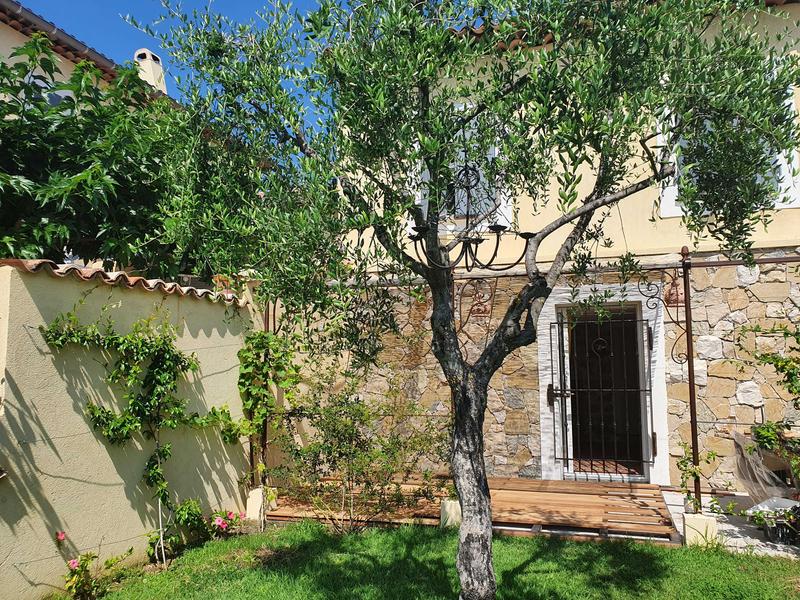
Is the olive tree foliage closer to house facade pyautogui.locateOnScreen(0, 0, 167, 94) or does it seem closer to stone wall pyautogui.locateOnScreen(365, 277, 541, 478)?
stone wall pyautogui.locateOnScreen(365, 277, 541, 478)

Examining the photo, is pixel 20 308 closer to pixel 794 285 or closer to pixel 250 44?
pixel 250 44

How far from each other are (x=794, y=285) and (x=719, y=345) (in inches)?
44.4

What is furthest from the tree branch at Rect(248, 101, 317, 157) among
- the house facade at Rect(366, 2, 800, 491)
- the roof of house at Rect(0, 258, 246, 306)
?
the house facade at Rect(366, 2, 800, 491)

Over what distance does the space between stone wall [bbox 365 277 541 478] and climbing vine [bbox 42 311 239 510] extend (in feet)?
9.53

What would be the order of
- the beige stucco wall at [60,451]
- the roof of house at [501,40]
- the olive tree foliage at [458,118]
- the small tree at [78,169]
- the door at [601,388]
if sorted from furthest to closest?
the door at [601,388] → the small tree at [78,169] → the beige stucco wall at [60,451] → the roof of house at [501,40] → the olive tree foliage at [458,118]

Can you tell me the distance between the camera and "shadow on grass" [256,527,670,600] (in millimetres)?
4562

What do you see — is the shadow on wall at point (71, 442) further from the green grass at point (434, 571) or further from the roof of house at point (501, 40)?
the roof of house at point (501, 40)

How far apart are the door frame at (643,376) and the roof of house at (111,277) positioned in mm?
3979

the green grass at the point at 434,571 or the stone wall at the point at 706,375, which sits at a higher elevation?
the stone wall at the point at 706,375

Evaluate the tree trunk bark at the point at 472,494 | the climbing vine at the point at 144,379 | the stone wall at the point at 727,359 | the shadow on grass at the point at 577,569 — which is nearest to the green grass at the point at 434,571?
the shadow on grass at the point at 577,569

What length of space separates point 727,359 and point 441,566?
4.60 metres

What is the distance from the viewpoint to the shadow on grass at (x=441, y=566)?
4.56m

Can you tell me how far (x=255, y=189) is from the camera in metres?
3.81

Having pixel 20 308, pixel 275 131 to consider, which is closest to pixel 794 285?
pixel 275 131
